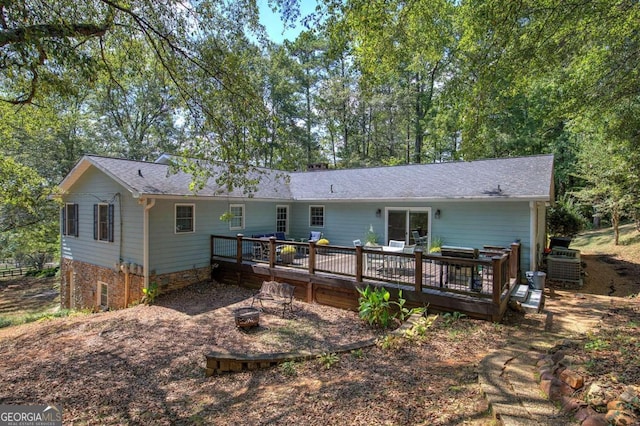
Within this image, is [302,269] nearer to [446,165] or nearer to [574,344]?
[574,344]

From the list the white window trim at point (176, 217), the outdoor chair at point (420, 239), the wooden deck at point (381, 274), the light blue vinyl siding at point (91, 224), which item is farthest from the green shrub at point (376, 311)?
the light blue vinyl siding at point (91, 224)

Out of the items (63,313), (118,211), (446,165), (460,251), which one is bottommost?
(63,313)

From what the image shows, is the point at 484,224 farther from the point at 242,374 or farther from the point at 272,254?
the point at 242,374

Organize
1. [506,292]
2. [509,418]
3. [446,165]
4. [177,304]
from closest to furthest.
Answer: [509,418] → [506,292] → [177,304] → [446,165]

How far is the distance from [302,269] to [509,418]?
6.78 meters

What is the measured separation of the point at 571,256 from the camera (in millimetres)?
10359

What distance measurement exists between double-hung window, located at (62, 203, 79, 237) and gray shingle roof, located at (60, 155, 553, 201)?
840mm

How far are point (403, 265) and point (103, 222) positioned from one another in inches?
400

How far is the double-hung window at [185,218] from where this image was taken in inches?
408

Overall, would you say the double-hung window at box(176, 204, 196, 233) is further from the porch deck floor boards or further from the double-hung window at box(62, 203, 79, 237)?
the double-hung window at box(62, 203, 79, 237)

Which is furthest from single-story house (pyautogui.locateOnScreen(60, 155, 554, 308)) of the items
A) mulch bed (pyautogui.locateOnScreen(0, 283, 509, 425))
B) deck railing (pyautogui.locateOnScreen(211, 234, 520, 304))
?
mulch bed (pyautogui.locateOnScreen(0, 283, 509, 425))

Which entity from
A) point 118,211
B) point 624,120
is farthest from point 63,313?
point 624,120

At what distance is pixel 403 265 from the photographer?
831cm

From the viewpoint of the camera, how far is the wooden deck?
662cm
